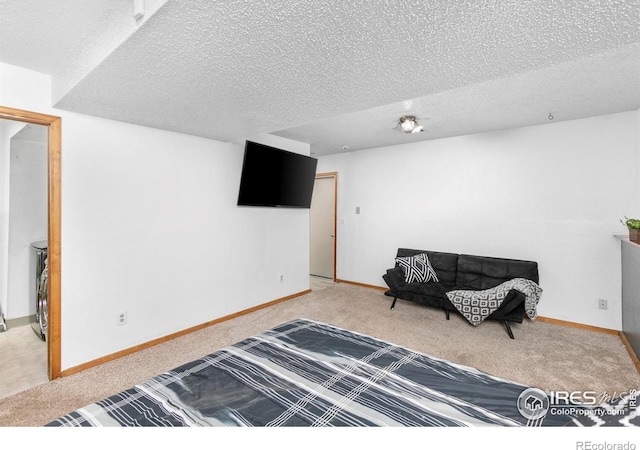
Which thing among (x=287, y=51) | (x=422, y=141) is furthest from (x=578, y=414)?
(x=422, y=141)

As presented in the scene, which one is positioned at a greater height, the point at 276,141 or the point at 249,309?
the point at 276,141

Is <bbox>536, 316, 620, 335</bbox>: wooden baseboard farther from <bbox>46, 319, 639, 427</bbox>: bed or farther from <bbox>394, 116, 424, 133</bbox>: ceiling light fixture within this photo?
<bbox>46, 319, 639, 427</bbox>: bed

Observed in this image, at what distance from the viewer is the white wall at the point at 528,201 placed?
3.40 metres

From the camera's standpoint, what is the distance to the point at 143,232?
9.82 feet

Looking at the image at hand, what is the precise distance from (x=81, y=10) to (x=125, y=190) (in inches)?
61.4

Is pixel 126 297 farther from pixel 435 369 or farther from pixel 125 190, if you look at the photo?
pixel 435 369

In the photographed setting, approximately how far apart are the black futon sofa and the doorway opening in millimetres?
1876

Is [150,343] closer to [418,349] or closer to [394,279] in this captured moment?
[418,349]

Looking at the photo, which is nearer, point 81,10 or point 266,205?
point 81,10

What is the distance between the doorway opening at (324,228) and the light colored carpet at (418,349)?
1.77m

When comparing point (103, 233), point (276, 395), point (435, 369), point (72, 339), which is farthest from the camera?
point (103, 233)

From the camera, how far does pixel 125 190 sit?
2844 mm

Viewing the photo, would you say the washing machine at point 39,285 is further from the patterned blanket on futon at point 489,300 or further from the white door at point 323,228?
the patterned blanket on futon at point 489,300

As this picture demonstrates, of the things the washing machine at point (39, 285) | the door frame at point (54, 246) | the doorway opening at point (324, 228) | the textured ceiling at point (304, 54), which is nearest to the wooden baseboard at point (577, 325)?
the textured ceiling at point (304, 54)
